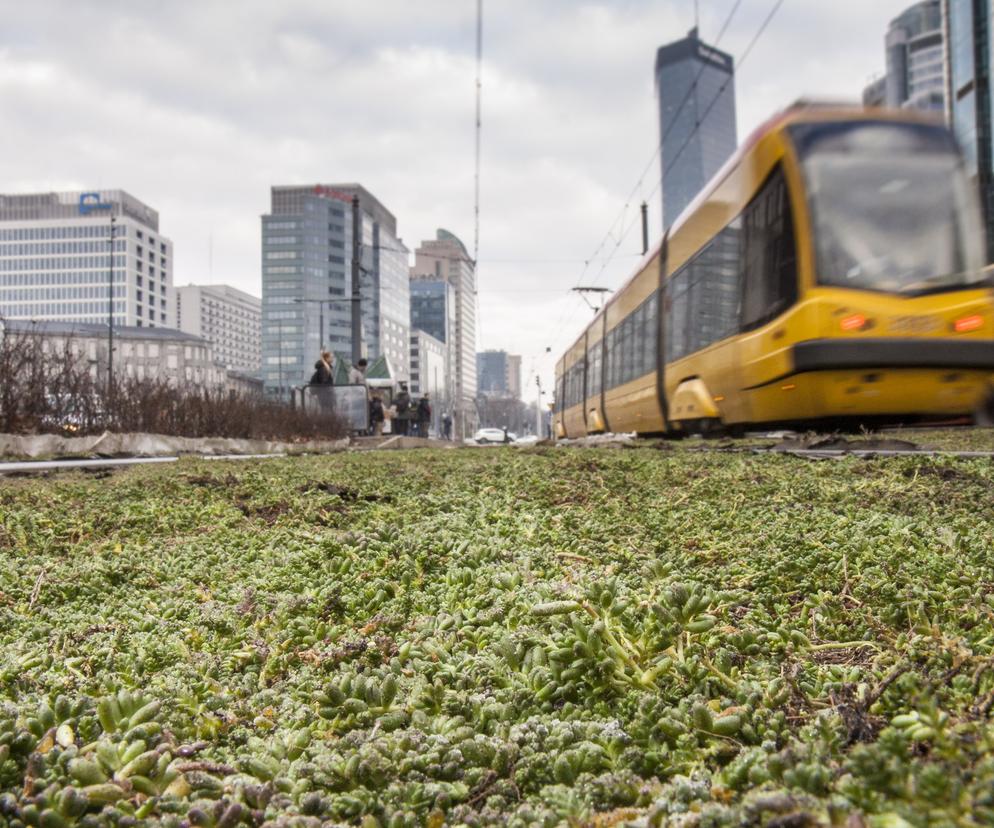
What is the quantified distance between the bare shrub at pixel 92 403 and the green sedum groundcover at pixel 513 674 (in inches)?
481

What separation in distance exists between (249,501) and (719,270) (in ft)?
27.8

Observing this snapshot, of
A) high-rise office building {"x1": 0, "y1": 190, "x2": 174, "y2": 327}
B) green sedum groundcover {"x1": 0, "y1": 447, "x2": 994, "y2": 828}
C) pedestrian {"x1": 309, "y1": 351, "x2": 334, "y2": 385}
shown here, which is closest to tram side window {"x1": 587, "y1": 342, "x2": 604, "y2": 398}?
pedestrian {"x1": 309, "y1": 351, "x2": 334, "y2": 385}

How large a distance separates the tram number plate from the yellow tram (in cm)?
1

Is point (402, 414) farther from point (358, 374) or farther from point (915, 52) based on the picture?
point (915, 52)

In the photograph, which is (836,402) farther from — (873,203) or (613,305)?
(613,305)

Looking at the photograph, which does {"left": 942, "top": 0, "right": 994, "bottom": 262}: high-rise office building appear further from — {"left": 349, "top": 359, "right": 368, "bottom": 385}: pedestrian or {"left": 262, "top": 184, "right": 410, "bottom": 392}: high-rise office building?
{"left": 262, "top": 184, "right": 410, "bottom": 392}: high-rise office building

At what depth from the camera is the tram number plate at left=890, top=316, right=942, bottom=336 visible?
8508 millimetres

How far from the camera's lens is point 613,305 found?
64.0ft

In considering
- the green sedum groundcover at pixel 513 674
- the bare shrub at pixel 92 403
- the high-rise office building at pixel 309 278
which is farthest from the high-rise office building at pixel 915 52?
the green sedum groundcover at pixel 513 674

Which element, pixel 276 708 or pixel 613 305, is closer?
pixel 276 708

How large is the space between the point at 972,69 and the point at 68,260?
7079 inches

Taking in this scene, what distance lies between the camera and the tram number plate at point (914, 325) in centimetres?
851

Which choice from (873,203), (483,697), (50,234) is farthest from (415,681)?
(50,234)

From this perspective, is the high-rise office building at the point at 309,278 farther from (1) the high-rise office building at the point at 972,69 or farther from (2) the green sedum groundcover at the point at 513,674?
(2) the green sedum groundcover at the point at 513,674
